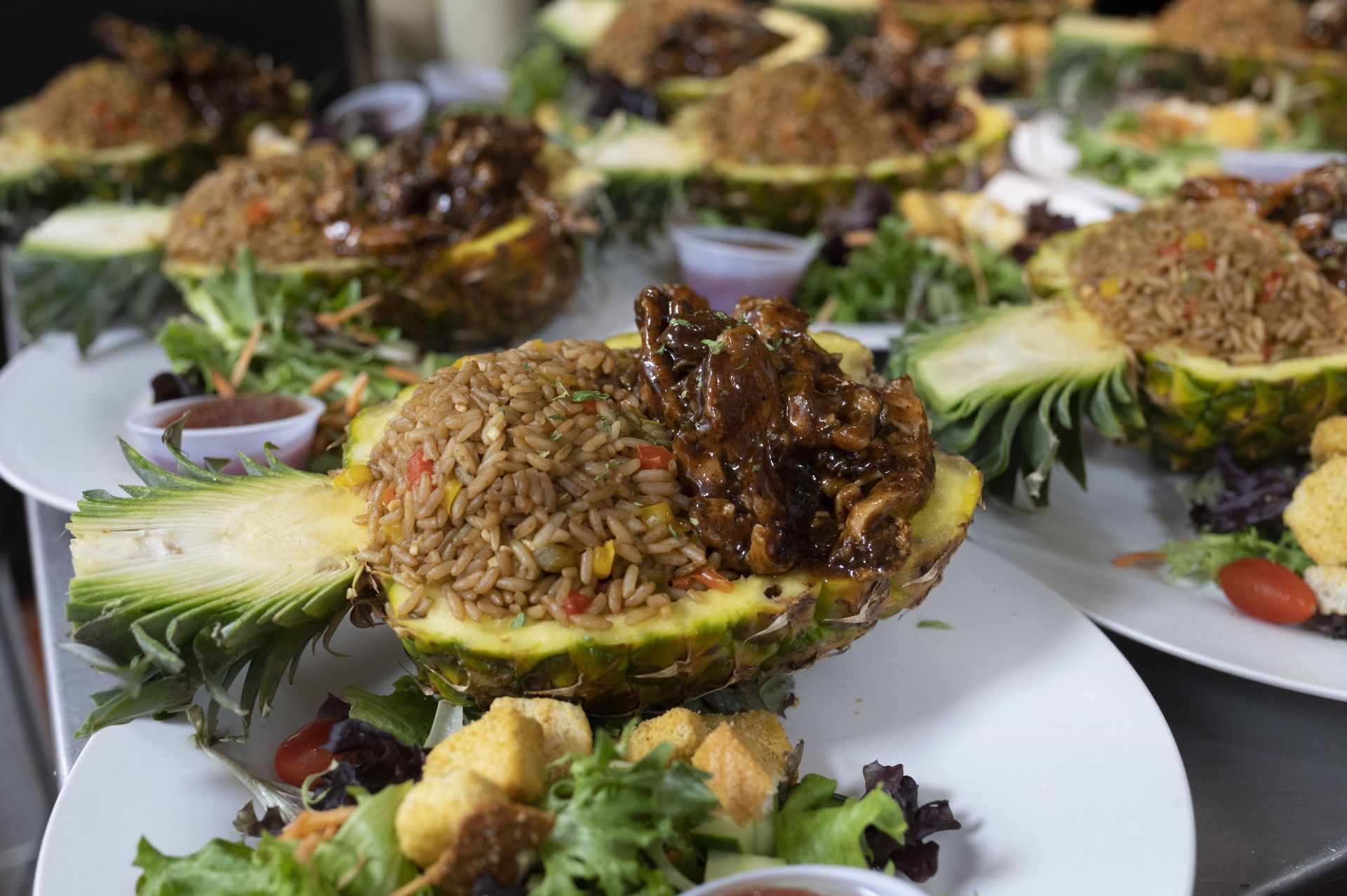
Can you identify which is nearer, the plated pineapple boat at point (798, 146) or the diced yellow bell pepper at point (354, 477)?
the diced yellow bell pepper at point (354, 477)

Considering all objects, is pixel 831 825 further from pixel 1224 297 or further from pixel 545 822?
pixel 1224 297

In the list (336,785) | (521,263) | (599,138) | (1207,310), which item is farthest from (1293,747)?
(599,138)

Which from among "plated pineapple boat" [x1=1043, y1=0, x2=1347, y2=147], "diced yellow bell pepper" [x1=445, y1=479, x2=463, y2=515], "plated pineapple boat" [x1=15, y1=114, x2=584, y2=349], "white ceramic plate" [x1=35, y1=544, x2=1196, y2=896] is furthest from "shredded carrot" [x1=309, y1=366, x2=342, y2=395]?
"plated pineapple boat" [x1=1043, y1=0, x2=1347, y2=147]

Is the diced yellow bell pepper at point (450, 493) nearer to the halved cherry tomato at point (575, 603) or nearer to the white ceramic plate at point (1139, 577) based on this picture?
the halved cherry tomato at point (575, 603)

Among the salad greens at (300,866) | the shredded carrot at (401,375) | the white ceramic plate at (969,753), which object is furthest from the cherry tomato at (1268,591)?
the shredded carrot at (401,375)

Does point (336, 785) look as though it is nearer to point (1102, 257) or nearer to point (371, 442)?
point (371, 442)

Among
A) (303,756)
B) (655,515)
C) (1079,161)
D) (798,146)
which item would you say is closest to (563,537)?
(655,515)
